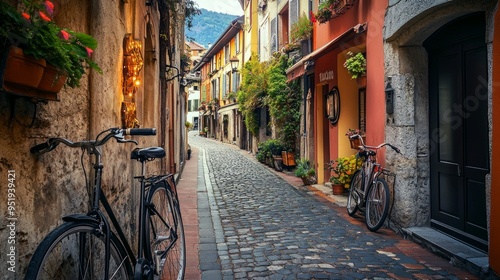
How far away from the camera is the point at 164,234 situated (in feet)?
11.1

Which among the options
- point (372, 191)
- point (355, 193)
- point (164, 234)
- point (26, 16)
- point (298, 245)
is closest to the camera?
point (26, 16)

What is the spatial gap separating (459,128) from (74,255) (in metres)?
4.45

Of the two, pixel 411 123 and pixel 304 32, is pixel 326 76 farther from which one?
pixel 411 123

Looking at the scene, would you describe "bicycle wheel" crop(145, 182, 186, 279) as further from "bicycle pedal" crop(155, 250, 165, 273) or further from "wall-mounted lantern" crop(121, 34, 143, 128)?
"wall-mounted lantern" crop(121, 34, 143, 128)

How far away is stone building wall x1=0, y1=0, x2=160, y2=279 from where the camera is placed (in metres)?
1.67

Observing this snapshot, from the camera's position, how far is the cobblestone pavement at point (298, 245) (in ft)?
13.9

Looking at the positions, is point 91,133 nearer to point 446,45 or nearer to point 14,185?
point 14,185

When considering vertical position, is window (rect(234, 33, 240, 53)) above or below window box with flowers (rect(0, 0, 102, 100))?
above

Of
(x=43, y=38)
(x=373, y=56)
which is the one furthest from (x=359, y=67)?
(x=43, y=38)

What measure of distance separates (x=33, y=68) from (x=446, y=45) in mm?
5038

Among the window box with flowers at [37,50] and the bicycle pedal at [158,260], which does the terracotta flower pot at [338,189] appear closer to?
the bicycle pedal at [158,260]

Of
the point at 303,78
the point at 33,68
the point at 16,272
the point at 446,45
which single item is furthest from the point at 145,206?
the point at 303,78

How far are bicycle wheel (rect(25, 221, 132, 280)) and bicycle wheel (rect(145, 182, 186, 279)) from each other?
0.59 meters

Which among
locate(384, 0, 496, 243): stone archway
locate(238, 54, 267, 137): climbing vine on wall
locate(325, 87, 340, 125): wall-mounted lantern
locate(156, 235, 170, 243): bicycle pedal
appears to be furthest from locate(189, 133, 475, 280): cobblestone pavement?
locate(238, 54, 267, 137): climbing vine on wall
